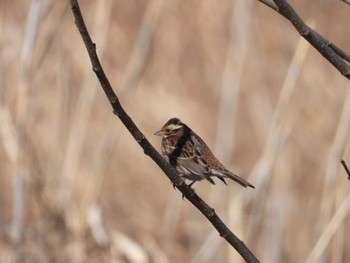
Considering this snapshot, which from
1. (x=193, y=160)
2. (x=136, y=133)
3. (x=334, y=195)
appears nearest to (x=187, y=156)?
(x=193, y=160)

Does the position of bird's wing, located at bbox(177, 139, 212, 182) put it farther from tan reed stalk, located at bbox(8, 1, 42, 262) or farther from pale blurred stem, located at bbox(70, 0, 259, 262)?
tan reed stalk, located at bbox(8, 1, 42, 262)

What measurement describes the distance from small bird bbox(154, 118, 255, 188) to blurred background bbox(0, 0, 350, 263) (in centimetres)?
64

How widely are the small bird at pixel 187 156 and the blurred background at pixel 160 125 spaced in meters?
0.64

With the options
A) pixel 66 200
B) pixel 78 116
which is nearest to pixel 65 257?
pixel 66 200

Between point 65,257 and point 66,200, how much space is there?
24 cm

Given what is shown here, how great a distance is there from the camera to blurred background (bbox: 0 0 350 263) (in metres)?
3.06

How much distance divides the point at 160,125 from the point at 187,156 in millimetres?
2825

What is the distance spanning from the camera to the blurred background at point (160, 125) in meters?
3.06

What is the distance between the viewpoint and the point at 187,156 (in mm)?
2016

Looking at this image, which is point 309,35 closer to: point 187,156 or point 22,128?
point 187,156

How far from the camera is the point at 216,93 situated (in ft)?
18.6

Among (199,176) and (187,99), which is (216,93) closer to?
(187,99)

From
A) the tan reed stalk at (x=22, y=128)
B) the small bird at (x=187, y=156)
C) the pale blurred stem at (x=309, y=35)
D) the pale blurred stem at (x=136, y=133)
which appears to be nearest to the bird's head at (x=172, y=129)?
the small bird at (x=187, y=156)

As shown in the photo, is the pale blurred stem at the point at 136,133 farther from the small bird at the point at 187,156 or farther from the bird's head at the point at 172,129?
the bird's head at the point at 172,129
